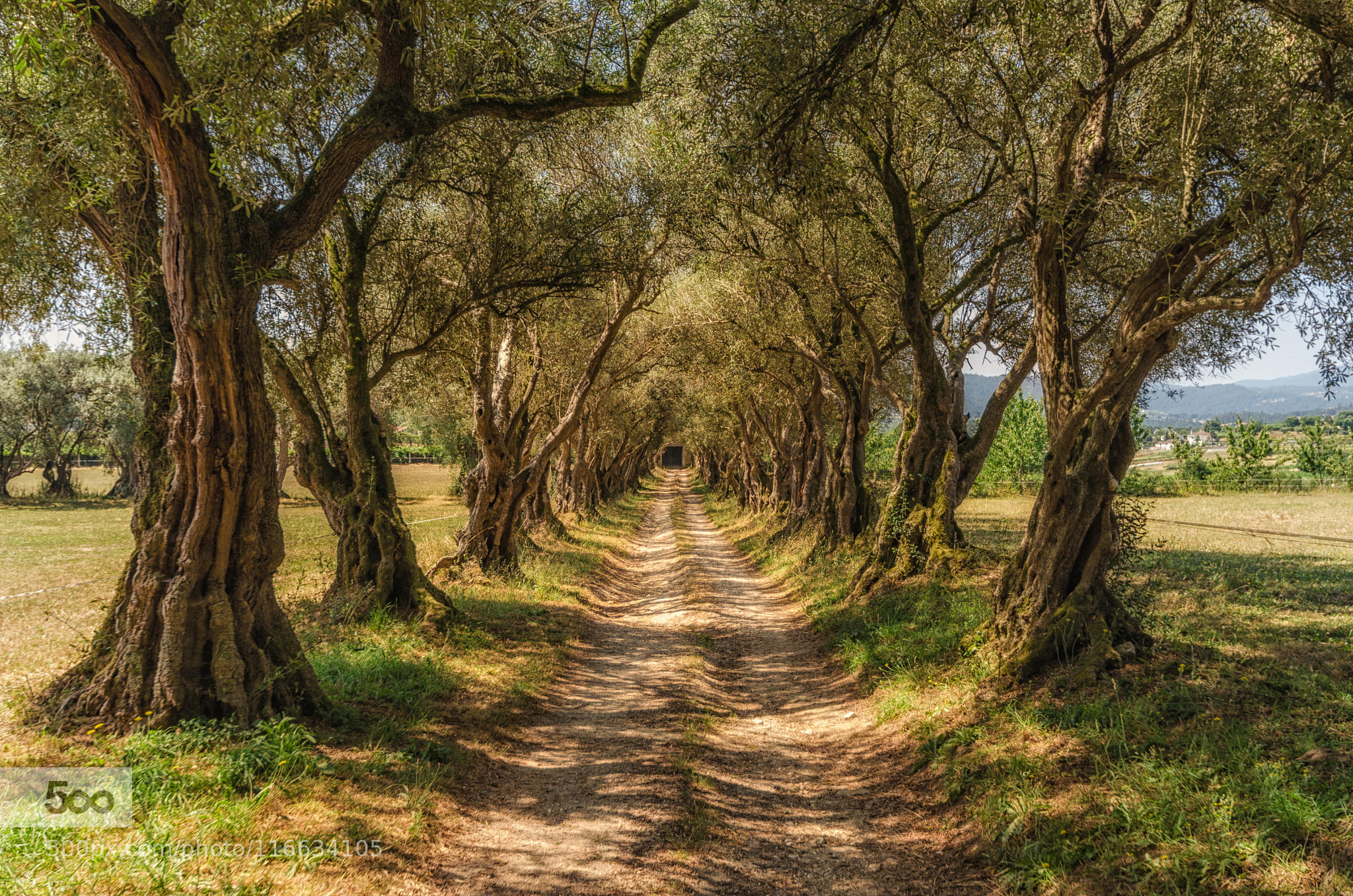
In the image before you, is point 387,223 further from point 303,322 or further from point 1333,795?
point 1333,795

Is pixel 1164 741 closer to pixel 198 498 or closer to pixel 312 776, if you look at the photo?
pixel 312 776

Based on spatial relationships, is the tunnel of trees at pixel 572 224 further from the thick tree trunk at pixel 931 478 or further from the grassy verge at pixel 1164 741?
the grassy verge at pixel 1164 741

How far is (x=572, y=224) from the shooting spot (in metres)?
11.7

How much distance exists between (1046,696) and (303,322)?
11.8 metres

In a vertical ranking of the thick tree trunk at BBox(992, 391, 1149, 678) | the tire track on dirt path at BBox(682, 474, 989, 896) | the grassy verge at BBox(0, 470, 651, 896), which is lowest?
the tire track on dirt path at BBox(682, 474, 989, 896)

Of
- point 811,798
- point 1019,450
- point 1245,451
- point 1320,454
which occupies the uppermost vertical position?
point 1019,450

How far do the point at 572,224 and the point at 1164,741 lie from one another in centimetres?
1034

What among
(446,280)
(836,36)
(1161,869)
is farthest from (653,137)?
(1161,869)

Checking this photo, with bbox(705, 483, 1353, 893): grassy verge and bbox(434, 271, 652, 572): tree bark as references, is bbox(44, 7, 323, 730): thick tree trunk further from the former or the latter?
bbox(434, 271, 652, 572): tree bark

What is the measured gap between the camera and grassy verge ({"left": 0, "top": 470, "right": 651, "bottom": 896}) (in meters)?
4.02

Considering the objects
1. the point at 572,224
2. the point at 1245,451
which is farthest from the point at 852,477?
the point at 1245,451

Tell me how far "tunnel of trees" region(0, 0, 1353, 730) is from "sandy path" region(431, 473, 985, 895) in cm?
217

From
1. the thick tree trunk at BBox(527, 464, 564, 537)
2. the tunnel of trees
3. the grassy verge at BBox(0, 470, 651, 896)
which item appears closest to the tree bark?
the tunnel of trees

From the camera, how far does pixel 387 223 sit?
11.4 m
